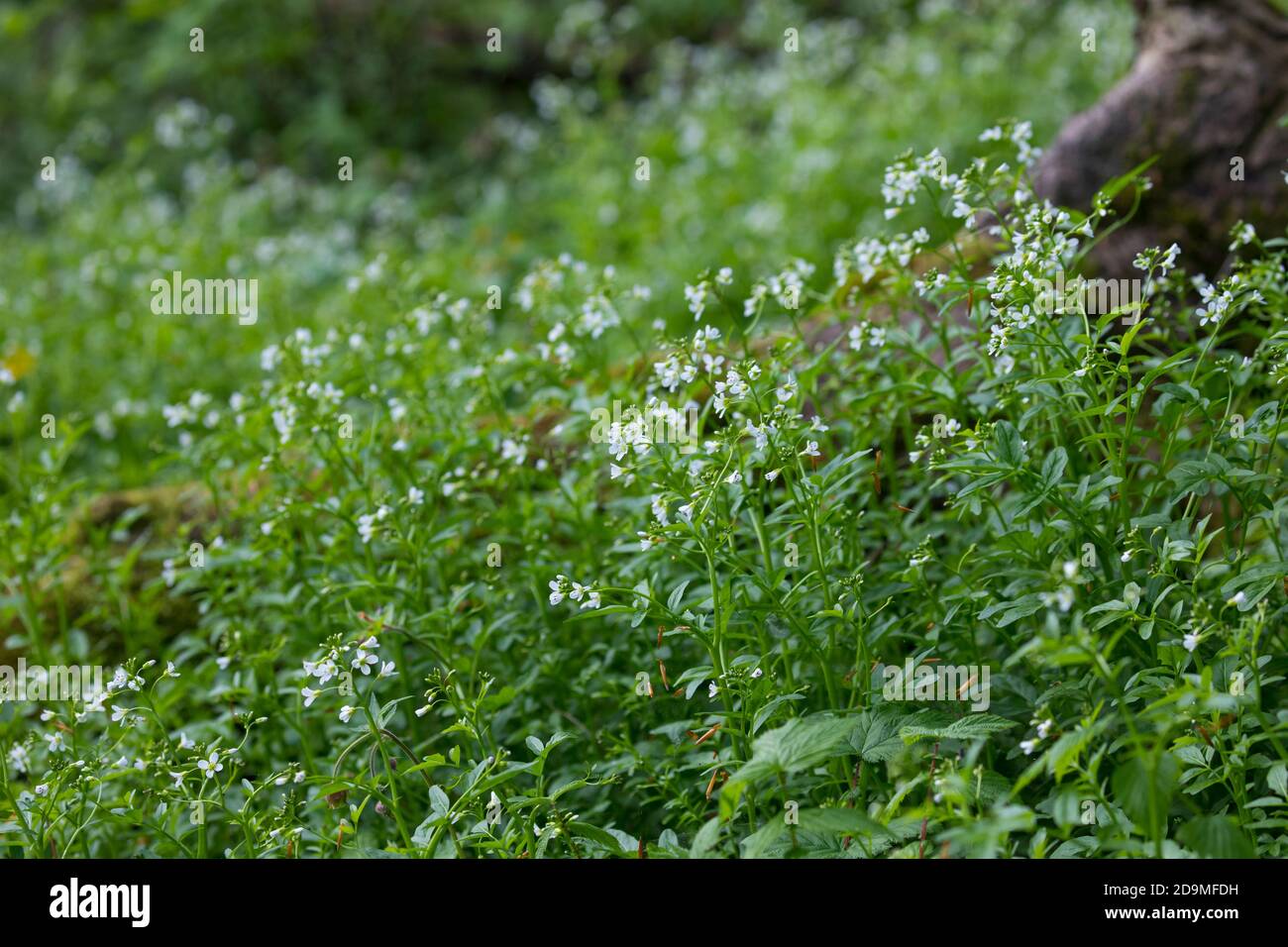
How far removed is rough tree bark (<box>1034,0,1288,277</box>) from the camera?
4.49m

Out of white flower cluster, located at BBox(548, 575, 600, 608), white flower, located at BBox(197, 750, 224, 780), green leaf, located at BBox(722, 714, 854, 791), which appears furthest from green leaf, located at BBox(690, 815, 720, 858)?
white flower, located at BBox(197, 750, 224, 780)

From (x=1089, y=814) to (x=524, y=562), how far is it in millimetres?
1922

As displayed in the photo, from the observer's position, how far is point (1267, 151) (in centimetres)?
452

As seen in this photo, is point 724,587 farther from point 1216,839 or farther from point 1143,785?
point 1216,839

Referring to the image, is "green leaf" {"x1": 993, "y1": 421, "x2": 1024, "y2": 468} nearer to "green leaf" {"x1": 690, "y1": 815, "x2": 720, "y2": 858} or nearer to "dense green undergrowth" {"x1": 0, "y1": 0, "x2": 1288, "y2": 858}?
"dense green undergrowth" {"x1": 0, "y1": 0, "x2": 1288, "y2": 858}

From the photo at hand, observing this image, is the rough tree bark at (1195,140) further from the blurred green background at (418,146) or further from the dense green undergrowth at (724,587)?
the blurred green background at (418,146)

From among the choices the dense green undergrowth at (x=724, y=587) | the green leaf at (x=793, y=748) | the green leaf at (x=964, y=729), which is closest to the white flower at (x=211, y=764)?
the dense green undergrowth at (x=724, y=587)

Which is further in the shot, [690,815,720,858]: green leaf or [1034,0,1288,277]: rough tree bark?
[1034,0,1288,277]: rough tree bark

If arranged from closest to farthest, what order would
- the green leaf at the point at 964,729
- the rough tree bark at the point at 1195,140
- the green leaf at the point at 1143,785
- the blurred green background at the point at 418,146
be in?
the green leaf at the point at 1143,785 → the green leaf at the point at 964,729 → the rough tree bark at the point at 1195,140 → the blurred green background at the point at 418,146

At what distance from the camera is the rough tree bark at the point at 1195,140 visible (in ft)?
14.7

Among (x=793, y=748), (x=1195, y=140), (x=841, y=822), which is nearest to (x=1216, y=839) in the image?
(x=841, y=822)

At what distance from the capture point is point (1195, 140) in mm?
4594
